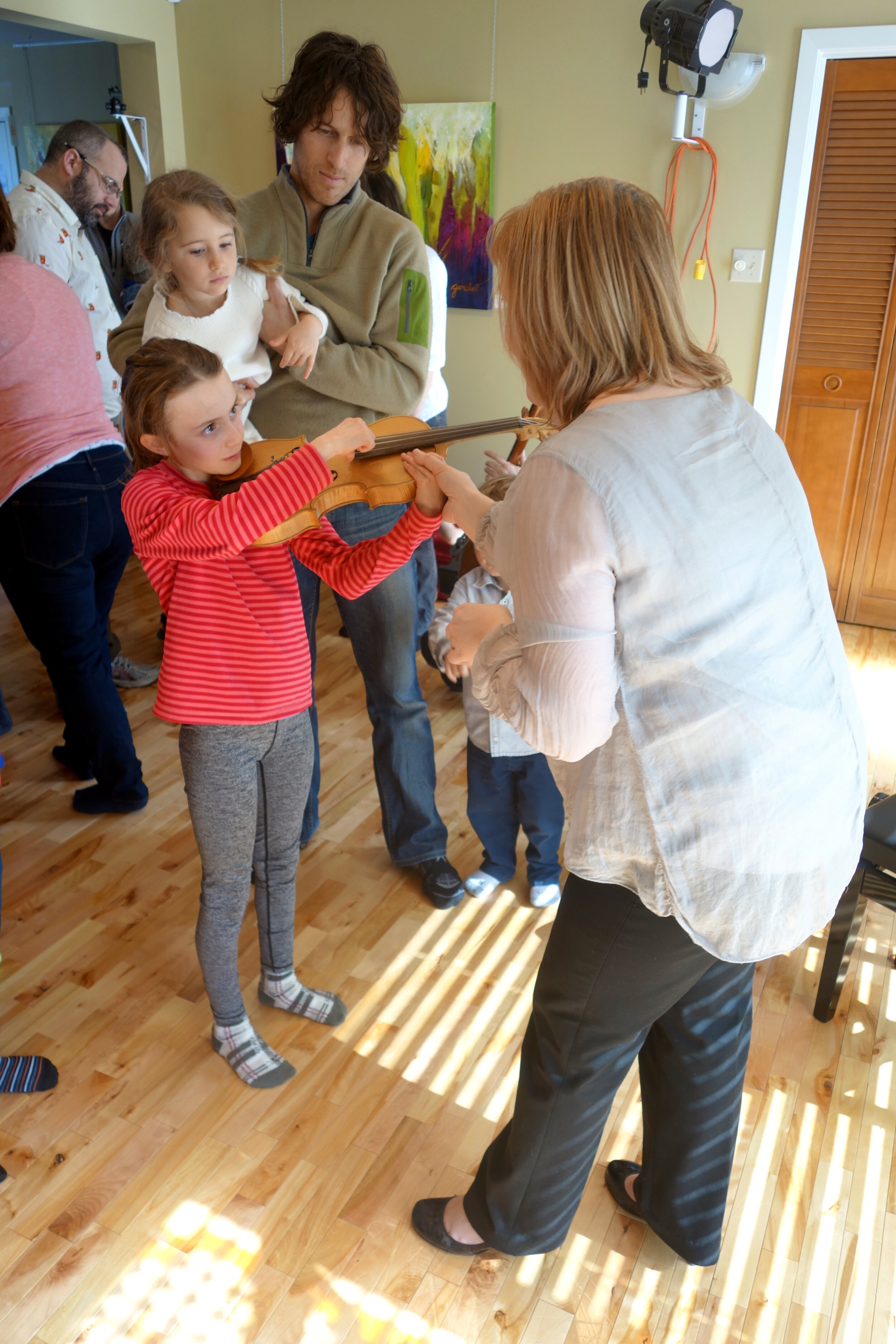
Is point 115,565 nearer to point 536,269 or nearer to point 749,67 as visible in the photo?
point 536,269

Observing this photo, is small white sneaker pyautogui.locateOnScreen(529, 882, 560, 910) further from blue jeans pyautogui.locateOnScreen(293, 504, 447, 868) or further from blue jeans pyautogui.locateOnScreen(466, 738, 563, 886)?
blue jeans pyautogui.locateOnScreen(293, 504, 447, 868)

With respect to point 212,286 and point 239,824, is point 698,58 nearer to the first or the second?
point 212,286

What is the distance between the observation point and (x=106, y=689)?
7.85ft

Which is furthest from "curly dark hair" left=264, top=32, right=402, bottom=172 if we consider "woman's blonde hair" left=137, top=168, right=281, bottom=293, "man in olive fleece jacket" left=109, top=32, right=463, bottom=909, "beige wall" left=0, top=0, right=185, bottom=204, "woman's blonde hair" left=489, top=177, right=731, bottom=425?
"beige wall" left=0, top=0, right=185, bottom=204

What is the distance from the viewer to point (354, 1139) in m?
1.60

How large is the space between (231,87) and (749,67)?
7.41 ft

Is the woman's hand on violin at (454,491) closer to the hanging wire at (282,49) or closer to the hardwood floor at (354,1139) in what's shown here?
the hardwood floor at (354,1139)

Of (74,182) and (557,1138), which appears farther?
(74,182)

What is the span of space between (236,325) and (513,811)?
45.0 inches

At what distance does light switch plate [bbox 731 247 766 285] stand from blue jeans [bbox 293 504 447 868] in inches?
87.2

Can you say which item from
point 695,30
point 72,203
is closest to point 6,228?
point 72,203

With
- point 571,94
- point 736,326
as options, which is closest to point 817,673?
point 736,326

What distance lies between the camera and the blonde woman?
2.93ft

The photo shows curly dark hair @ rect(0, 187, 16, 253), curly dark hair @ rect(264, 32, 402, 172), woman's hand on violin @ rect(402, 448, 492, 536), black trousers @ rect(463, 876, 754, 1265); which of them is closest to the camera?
black trousers @ rect(463, 876, 754, 1265)
